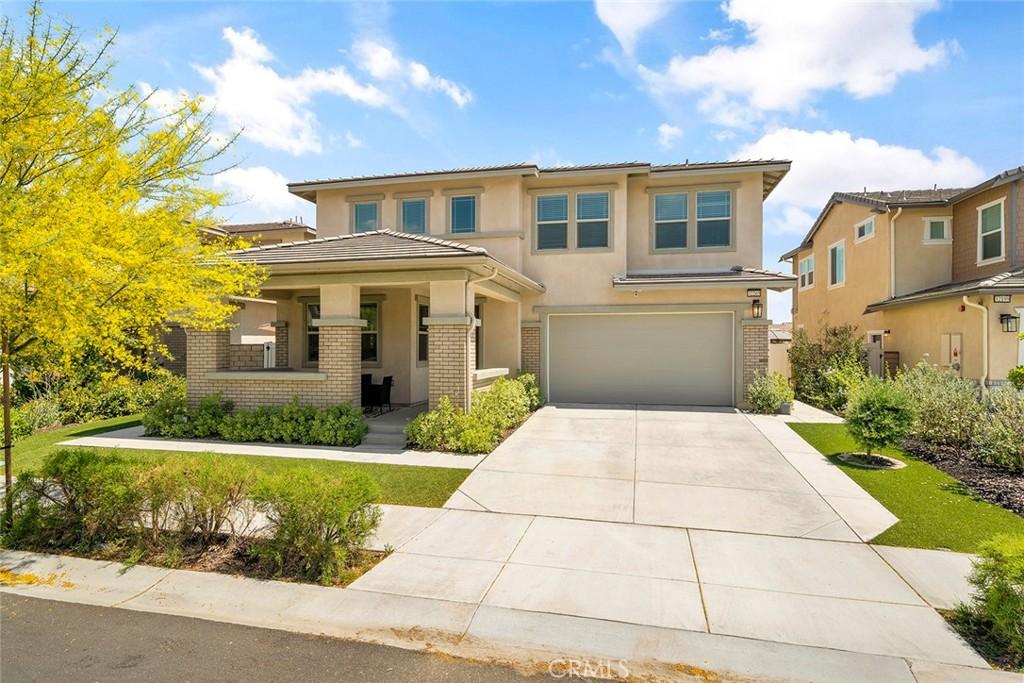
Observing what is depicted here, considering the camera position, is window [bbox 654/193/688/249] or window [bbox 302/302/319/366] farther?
window [bbox 654/193/688/249]

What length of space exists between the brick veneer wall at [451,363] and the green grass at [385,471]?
2082 millimetres

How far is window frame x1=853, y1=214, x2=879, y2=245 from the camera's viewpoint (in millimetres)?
17680

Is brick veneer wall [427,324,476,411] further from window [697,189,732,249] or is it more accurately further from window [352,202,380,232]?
window [697,189,732,249]

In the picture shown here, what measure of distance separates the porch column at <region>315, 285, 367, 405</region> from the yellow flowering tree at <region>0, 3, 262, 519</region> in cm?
447

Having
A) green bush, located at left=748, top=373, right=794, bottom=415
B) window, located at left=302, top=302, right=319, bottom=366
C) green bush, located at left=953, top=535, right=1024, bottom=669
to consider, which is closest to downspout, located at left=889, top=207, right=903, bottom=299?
green bush, located at left=748, top=373, right=794, bottom=415

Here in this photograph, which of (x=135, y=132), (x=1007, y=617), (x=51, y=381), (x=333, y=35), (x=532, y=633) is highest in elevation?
(x=333, y=35)

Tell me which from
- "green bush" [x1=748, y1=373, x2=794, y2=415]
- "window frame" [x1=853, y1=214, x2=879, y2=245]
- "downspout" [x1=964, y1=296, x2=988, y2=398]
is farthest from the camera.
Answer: "window frame" [x1=853, y1=214, x2=879, y2=245]

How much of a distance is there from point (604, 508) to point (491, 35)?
27.9 feet

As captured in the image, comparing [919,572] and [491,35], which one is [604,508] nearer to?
[919,572]

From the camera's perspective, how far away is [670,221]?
1465 cm

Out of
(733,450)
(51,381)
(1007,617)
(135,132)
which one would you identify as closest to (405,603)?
(1007,617)

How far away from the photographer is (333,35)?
8.36 metres

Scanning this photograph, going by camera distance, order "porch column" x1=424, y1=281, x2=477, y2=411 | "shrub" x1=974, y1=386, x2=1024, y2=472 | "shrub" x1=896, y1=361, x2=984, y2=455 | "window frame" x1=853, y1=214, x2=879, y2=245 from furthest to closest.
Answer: "window frame" x1=853, y1=214, x2=879, y2=245
"porch column" x1=424, y1=281, x2=477, y2=411
"shrub" x1=896, y1=361, x2=984, y2=455
"shrub" x1=974, y1=386, x2=1024, y2=472

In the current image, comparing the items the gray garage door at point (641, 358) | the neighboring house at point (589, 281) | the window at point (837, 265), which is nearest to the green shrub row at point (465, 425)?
the neighboring house at point (589, 281)
